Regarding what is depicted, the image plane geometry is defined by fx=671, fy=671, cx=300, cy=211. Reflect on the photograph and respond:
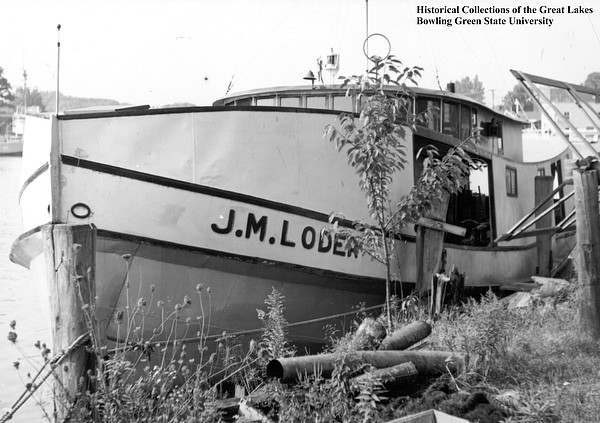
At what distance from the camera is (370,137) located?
7.21 meters

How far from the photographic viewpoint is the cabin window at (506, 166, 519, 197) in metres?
11.3

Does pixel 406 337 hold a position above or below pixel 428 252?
below

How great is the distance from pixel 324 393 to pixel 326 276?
3444 mm

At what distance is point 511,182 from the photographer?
37.8 ft

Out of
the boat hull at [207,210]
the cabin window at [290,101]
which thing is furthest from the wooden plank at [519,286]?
the cabin window at [290,101]

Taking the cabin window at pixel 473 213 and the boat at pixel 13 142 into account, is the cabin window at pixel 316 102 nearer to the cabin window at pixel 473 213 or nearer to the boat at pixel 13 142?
the cabin window at pixel 473 213

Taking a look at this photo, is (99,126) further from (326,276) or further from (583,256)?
(583,256)

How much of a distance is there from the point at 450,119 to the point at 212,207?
16.3 ft

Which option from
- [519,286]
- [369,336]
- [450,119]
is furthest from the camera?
[450,119]

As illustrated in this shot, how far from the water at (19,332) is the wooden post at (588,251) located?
4809 mm

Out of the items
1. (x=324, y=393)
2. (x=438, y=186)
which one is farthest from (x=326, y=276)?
(x=324, y=393)

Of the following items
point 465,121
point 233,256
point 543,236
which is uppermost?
point 465,121

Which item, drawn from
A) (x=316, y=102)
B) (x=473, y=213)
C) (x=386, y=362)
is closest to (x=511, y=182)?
(x=473, y=213)

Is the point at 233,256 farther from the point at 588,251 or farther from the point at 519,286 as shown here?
the point at 519,286
